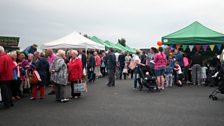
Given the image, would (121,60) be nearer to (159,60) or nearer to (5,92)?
(159,60)

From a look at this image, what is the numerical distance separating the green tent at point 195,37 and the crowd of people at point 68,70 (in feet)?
2.78

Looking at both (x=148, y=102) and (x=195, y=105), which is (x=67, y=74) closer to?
(x=148, y=102)

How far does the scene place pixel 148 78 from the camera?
9477 millimetres

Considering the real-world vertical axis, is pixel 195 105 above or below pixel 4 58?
below

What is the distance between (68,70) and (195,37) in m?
7.65

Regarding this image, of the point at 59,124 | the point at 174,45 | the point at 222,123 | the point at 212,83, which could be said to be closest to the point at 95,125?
the point at 59,124

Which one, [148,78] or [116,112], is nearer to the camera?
[116,112]

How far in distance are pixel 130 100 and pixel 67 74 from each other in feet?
7.64

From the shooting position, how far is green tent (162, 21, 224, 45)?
12094 mm

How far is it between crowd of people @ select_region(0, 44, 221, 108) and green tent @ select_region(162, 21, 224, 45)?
33.4 inches

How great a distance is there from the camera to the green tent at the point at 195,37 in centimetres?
1209

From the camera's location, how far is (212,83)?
37.6 feet

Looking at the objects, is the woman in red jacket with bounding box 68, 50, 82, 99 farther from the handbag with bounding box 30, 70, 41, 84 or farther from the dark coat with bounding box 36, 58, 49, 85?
the handbag with bounding box 30, 70, 41, 84

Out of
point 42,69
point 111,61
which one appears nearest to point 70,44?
point 111,61
